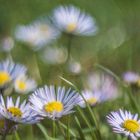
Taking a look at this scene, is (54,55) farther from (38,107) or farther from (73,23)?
(38,107)

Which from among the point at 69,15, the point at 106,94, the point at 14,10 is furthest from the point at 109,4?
the point at 106,94

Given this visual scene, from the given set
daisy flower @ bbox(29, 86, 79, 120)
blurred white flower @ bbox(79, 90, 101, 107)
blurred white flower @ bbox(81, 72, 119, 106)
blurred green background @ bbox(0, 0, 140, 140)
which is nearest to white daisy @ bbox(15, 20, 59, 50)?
blurred green background @ bbox(0, 0, 140, 140)

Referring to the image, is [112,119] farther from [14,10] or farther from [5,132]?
[14,10]

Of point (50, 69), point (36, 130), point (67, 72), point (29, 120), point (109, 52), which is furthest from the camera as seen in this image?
point (109, 52)

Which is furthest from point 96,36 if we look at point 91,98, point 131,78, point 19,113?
point 19,113

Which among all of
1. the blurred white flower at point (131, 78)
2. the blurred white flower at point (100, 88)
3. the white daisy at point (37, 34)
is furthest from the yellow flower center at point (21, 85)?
the white daisy at point (37, 34)

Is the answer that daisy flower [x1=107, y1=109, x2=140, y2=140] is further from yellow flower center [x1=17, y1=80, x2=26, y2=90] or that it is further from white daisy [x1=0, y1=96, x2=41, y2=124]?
yellow flower center [x1=17, y1=80, x2=26, y2=90]
